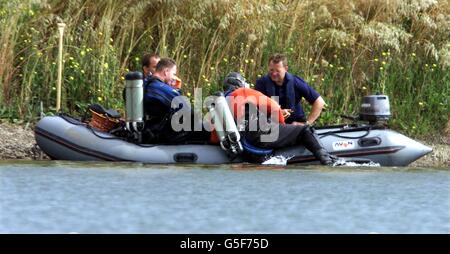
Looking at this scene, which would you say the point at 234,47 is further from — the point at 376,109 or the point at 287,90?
the point at 376,109

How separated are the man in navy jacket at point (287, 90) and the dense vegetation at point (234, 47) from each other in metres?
1.57

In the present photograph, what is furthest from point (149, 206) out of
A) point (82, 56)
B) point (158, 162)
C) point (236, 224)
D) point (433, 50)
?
point (433, 50)

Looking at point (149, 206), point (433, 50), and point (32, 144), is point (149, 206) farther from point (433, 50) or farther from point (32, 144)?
point (433, 50)

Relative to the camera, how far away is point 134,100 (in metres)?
14.5

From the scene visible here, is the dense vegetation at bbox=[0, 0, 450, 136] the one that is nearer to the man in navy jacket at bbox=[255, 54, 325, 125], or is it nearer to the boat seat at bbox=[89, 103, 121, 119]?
the boat seat at bbox=[89, 103, 121, 119]

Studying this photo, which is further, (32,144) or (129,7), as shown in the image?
(129,7)

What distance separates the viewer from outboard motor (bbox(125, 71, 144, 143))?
1441cm

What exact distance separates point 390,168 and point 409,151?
314 millimetres

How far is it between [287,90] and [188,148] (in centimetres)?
133

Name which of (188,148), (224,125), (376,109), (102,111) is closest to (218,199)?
(224,125)

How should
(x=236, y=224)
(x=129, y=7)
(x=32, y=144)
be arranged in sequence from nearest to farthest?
(x=236, y=224), (x=32, y=144), (x=129, y=7)

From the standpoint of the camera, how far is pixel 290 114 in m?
15.2

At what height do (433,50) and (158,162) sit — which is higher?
(433,50)

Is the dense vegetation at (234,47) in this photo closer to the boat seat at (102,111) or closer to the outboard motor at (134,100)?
the boat seat at (102,111)
